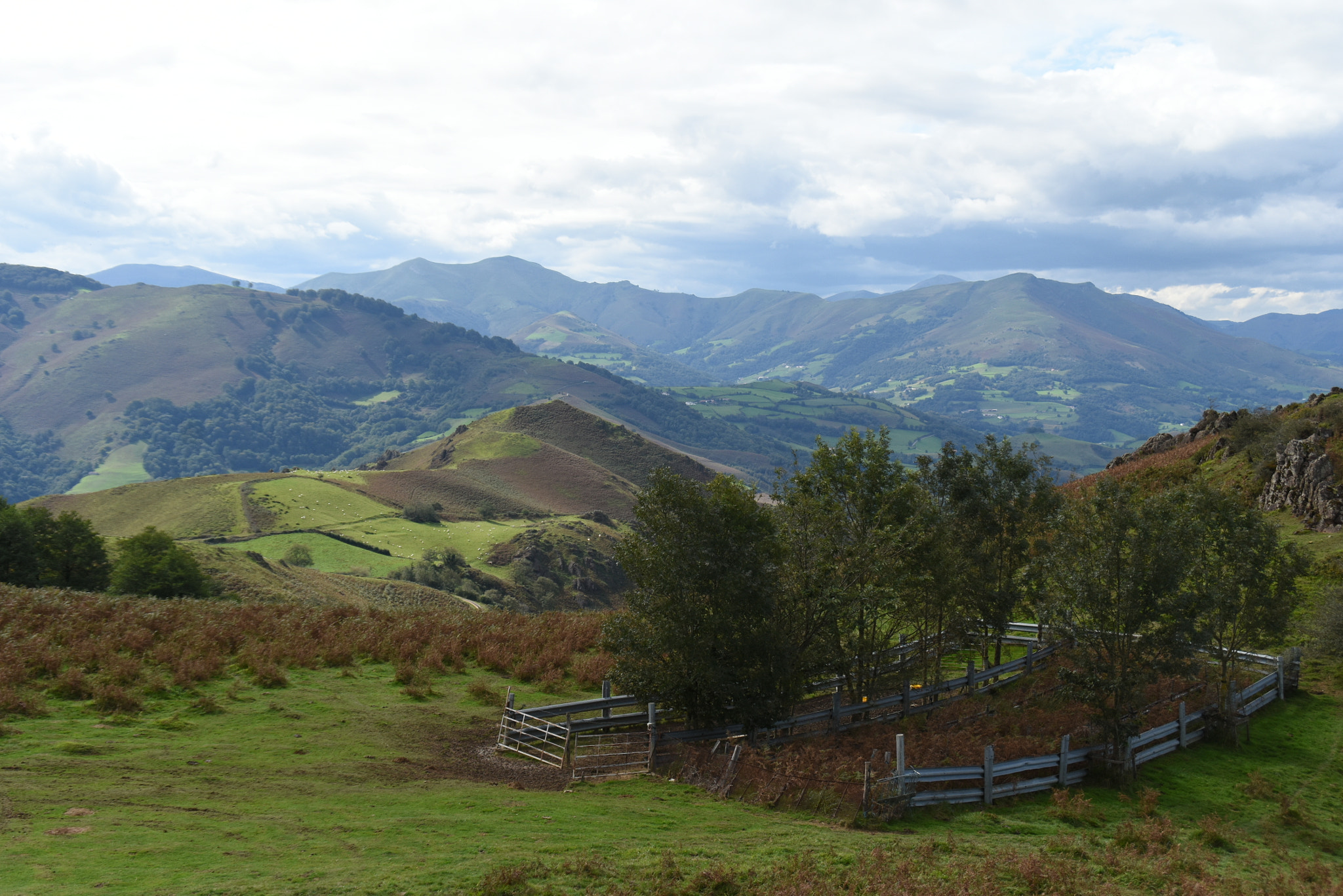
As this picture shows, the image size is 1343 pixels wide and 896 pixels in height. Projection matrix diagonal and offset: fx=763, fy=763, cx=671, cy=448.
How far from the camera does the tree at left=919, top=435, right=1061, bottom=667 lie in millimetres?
32188

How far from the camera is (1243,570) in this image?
2703 centimetres

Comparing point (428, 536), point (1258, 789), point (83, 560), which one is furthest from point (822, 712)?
point (428, 536)

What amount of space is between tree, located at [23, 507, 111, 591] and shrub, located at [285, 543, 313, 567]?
3793 centimetres

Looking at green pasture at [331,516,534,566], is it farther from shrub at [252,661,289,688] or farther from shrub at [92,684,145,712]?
shrub at [92,684,145,712]

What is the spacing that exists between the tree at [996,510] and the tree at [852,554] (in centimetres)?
327

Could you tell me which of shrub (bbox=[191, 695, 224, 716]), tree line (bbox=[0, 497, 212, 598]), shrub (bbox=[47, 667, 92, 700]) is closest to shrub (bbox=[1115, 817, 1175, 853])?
shrub (bbox=[191, 695, 224, 716])

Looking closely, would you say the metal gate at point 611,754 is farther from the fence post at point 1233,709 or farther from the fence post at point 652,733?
the fence post at point 1233,709

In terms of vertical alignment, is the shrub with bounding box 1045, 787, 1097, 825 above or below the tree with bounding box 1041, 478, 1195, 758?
below

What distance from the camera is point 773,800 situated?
63.2 ft

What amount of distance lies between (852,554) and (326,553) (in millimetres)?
80953

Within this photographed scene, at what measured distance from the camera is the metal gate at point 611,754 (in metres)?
21.3

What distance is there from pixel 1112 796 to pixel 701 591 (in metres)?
12.7

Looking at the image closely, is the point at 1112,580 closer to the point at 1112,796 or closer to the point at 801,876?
the point at 1112,796

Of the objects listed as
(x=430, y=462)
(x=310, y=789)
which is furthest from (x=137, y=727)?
(x=430, y=462)
